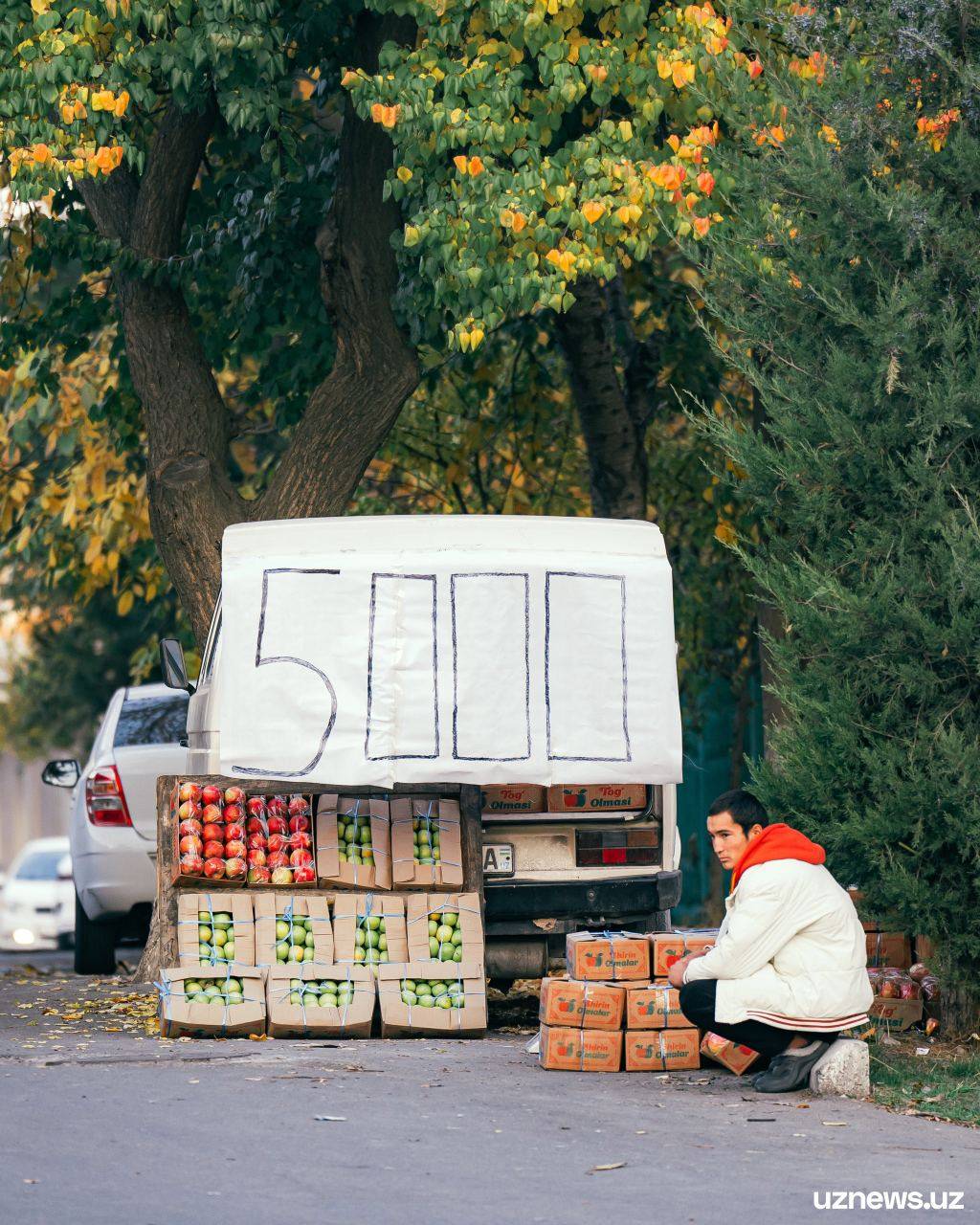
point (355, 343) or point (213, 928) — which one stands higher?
point (355, 343)

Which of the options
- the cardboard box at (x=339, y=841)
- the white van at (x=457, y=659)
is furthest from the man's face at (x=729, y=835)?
the cardboard box at (x=339, y=841)

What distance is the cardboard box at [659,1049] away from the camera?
343 inches

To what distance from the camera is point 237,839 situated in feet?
32.2

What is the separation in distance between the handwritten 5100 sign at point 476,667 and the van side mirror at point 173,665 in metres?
2.29

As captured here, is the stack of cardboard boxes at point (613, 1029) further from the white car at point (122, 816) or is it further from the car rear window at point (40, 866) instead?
the car rear window at point (40, 866)

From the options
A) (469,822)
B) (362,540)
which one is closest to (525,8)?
(362,540)

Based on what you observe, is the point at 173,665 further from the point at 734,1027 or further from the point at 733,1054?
the point at 734,1027

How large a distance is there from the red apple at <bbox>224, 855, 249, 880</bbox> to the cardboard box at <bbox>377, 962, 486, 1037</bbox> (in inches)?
33.3

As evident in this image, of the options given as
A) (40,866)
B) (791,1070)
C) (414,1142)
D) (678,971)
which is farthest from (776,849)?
(40,866)

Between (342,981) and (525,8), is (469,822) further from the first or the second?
(525,8)

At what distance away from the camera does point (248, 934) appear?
9.52m

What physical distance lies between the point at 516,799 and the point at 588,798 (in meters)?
0.36

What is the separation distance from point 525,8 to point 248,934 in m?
5.21

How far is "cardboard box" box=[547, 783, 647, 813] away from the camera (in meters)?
10.2
